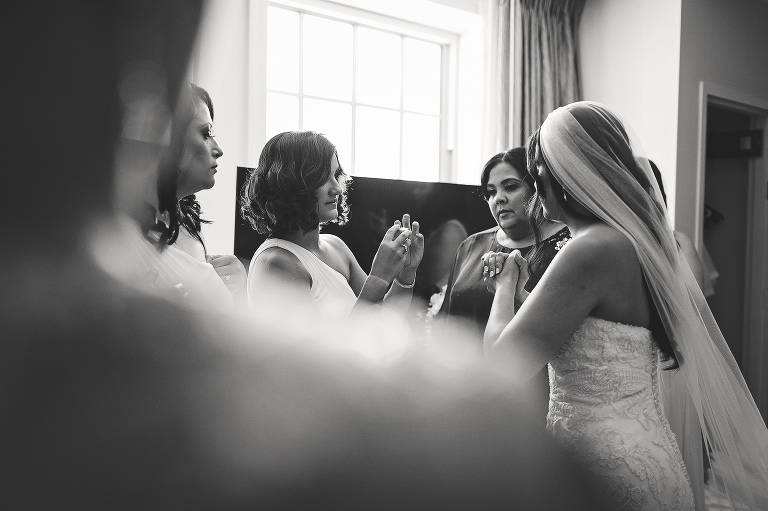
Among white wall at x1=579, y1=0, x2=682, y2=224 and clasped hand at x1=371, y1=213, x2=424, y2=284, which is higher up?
white wall at x1=579, y1=0, x2=682, y2=224

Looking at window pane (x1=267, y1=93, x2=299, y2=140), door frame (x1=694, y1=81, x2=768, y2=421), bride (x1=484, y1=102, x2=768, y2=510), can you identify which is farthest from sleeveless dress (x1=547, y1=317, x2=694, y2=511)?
door frame (x1=694, y1=81, x2=768, y2=421)

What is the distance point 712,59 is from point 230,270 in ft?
11.0

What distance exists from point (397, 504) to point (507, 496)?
24 millimetres

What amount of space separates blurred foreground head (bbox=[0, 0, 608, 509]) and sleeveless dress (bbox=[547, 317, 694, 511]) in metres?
1.44

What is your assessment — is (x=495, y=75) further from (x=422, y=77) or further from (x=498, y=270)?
(x=498, y=270)

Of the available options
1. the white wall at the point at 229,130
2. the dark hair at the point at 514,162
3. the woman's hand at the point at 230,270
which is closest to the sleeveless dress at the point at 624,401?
the woman's hand at the point at 230,270

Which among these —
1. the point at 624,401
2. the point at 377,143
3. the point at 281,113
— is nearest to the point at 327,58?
the point at 281,113

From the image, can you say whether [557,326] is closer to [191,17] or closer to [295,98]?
[191,17]

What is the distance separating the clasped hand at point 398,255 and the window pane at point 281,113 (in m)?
1.64

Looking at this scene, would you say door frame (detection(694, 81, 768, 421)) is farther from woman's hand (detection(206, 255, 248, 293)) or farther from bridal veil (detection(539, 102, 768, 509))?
woman's hand (detection(206, 255, 248, 293))

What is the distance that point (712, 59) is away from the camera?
13.0 ft

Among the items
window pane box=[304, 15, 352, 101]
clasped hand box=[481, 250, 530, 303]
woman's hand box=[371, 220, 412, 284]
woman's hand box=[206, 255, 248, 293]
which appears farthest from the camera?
window pane box=[304, 15, 352, 101]

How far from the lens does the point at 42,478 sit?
0.38 feet

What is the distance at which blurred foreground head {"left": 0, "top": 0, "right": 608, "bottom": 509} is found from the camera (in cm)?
11
